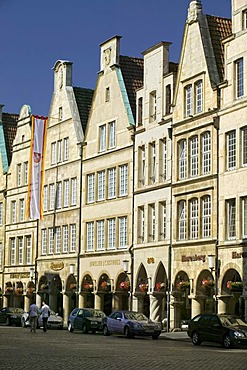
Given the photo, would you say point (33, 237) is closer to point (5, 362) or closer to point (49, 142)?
point (49, 142)

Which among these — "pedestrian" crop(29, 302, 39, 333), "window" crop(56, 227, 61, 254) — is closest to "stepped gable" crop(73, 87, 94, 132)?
"window" crop(56, 227, 61, 254)

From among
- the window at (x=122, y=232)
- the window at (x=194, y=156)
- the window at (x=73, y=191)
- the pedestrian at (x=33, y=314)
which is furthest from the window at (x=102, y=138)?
the pedestrian at (x=33, y=314)

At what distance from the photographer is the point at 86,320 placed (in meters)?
47.4

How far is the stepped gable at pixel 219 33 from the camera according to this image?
4659 cm

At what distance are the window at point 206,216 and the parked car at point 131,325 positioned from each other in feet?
18.7

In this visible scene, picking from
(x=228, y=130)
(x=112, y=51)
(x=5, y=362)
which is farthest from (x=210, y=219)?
(x=5, y=362)

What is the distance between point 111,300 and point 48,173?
13192 millimetres

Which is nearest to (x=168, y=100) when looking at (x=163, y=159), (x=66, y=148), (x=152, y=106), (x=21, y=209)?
(x=152, y=106)

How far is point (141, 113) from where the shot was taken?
176 ft

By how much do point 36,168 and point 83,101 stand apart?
6.03 meters

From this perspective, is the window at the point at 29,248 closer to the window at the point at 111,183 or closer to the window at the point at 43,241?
the window at the point at 43,241

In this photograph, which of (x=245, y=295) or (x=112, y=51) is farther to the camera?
(x=112, y=51)

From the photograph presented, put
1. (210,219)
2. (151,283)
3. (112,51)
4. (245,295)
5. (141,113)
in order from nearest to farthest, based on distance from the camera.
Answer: (245,295), (210,219), (151,283), (141,113), (112,51)

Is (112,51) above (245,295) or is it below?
above
